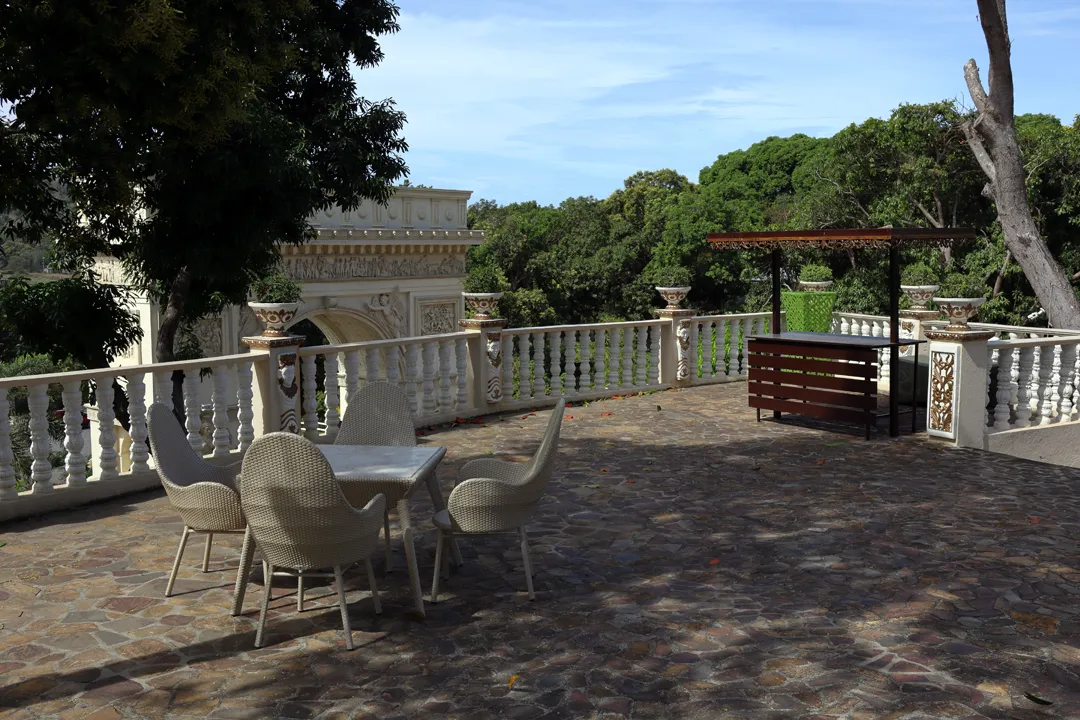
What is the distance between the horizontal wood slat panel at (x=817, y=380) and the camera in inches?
391

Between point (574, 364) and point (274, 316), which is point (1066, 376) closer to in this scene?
point (574, 364)

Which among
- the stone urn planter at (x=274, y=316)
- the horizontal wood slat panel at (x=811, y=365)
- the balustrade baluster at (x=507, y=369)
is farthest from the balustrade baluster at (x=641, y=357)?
the stone urn planter at (x=274, y=316)

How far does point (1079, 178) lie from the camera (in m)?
24.3

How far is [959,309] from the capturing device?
941 cm

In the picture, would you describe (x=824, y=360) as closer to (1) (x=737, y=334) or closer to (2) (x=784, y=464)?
(2) (x=784, y=464)

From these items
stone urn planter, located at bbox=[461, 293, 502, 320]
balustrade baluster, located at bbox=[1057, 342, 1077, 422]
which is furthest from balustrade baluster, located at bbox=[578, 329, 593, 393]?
balustrade baluster, located at bbox=[1057, 342, 1077, 422]

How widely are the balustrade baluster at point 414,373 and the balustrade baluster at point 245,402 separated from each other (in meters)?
2.07

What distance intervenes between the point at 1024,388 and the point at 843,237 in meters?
2.44

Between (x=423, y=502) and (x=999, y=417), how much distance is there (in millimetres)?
6007

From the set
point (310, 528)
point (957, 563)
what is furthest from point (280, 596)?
point (957, 563)

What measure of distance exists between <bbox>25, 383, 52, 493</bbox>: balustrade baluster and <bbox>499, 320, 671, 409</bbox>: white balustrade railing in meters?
5.37

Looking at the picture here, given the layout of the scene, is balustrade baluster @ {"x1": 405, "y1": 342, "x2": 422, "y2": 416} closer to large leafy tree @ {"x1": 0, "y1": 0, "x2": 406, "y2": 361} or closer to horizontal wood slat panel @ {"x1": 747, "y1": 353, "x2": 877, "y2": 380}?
large leafy tree @ {"x1": 0, "y1": 0, "x2": 406, "y2": 361}

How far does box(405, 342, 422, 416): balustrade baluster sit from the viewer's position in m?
10.3

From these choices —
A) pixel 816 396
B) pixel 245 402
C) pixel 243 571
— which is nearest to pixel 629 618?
pixel 243 571
